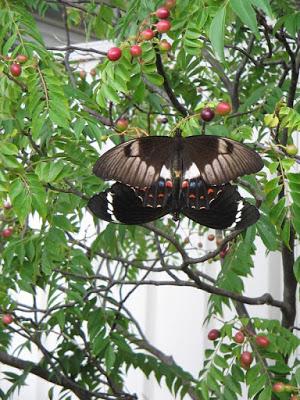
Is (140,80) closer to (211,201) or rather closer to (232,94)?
(211,201)

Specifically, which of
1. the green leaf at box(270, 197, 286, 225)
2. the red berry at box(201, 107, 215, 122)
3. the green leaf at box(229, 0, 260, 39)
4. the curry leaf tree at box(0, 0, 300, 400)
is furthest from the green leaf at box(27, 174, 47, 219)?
the green leaf at box(229, 0, 260, 39)

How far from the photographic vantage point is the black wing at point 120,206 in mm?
1734

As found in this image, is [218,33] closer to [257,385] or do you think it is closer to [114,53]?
[114,53]

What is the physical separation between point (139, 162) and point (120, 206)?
0.14 m

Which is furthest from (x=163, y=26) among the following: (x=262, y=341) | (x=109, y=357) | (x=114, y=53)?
(x=109, y=357)

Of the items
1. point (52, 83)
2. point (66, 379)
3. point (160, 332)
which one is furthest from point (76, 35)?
point (52, 83)

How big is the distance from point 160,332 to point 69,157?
2584mm

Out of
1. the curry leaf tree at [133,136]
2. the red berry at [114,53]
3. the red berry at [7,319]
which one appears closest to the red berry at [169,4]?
the curry leaf tree at [133,136]

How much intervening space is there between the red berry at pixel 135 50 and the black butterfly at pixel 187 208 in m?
0.39

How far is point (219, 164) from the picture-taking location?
165 cm

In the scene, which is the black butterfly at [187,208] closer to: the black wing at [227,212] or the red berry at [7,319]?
the black wing at [227,212]

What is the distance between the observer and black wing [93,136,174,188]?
166cm

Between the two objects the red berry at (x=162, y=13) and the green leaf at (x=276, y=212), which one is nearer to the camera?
the green leaf at (x=276, y=212)

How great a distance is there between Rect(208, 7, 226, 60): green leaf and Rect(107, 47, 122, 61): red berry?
41 centimetres
